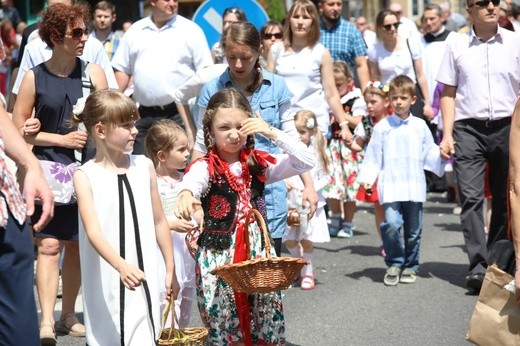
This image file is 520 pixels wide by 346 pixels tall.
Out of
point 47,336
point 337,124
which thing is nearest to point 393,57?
point 337,124

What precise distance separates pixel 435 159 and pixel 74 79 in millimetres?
3648

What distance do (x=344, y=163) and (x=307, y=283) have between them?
11.2ft

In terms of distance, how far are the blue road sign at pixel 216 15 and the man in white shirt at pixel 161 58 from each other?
2.47m

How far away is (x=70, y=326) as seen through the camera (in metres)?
8.23

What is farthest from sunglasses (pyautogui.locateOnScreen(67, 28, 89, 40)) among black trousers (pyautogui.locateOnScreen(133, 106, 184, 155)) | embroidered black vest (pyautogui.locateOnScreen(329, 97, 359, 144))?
embroidered black vest (pyautogui.locateOnScreen(329, 97, 359, 144))

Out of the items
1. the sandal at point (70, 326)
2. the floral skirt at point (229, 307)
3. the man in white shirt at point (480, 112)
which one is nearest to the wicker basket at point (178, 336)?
the floral skirt at point (229, 307)

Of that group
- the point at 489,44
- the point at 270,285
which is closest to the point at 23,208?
the point at 270,285

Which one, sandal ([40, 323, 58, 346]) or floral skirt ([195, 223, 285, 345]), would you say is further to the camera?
sandal ([40, 323, 58, 346])

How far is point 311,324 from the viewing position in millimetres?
8609

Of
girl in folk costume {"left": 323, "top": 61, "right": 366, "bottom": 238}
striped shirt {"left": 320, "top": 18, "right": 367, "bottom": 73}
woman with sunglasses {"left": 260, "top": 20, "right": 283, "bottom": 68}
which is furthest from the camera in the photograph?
striped shirt {"left": 320, "top": 18, "right": 367, "bottom": 73}

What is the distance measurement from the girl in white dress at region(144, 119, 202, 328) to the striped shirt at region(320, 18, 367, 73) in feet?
18.6

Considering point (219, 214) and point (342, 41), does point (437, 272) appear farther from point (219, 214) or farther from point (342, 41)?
point (219, 214)

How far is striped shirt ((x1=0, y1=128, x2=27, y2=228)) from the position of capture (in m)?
4.58

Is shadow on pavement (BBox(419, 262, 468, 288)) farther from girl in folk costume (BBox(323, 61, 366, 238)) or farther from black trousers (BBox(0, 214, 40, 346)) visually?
black trousers (BBox(0, 214, 40, 346))
